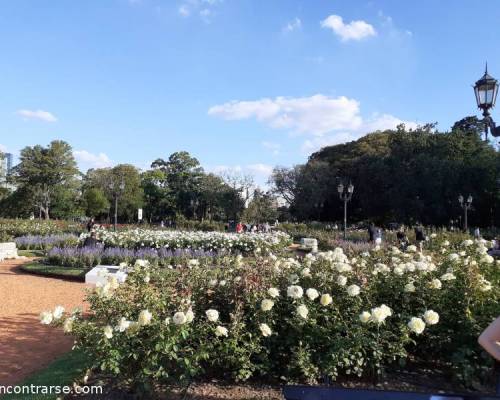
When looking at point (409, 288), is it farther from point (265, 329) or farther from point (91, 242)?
point (91, 242)

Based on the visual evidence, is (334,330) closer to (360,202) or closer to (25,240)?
(25,240)

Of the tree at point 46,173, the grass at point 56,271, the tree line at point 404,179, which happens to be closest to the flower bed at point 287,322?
the grass at point 56,271

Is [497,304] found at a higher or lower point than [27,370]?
higher

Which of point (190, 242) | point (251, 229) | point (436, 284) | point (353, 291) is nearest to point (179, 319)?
point (353, 291)

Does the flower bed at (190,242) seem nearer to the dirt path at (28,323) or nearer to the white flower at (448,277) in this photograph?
the dirt path at (28,323)

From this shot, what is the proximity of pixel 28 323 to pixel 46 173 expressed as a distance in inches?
1838

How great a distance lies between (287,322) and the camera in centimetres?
373

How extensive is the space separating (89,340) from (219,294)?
49.7 inches

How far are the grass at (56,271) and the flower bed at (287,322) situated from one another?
7434 millimetres

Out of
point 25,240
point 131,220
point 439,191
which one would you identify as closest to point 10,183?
point 131,220

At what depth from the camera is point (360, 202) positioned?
43.4 meters

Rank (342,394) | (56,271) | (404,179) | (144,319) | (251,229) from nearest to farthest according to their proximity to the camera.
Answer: (342,394) < (144,319) < (56,271) < (251,229) < (404,179)

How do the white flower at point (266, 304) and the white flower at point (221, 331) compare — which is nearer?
the white flower at point (221, 331)

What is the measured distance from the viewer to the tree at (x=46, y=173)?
49094 millimetres
